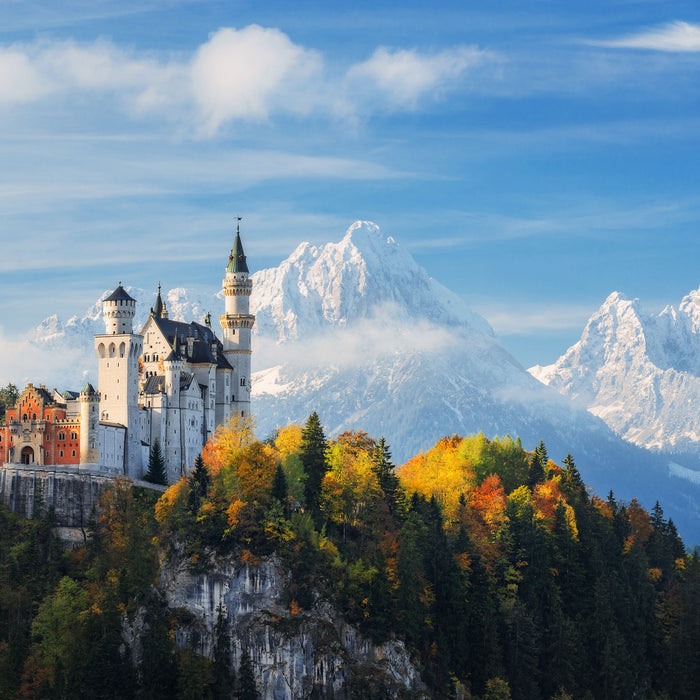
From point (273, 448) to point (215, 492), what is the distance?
37.5 ft

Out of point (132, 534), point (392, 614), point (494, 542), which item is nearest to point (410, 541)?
point (392, 614)

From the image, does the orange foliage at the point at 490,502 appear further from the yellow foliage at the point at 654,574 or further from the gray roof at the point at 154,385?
the gray roof at the point at 154,385

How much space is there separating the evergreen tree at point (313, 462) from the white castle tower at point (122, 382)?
2180 centimetres

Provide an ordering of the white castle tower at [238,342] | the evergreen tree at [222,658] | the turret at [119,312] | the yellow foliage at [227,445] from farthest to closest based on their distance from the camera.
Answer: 1. the white castle tower at [238,342]
2. the turret at [119,312]
3. the yellow foliage at [227,445]
4. the evergreen tree at [222,658]

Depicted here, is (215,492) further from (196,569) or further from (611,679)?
(611,679)

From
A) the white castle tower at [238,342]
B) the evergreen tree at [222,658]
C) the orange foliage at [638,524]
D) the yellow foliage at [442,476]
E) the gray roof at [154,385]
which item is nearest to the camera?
the evergreen tree at [222,658]

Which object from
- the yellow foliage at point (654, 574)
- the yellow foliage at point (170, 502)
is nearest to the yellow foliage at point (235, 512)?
the yellow foliage at point (170, 502)

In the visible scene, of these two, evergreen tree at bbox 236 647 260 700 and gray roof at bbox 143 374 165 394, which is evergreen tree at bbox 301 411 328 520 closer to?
evergreen tree at bbox 236 647 260 700

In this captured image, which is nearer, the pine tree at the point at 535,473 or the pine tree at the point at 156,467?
the pine tree at the point at 156,467

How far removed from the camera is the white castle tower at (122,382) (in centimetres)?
15250

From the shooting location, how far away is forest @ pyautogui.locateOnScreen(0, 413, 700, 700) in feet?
431

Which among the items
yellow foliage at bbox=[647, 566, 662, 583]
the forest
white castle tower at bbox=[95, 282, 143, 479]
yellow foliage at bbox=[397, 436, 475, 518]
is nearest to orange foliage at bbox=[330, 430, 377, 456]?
the forest

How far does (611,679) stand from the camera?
149875mm

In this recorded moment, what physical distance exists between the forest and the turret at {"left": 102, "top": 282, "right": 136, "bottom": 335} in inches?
652
